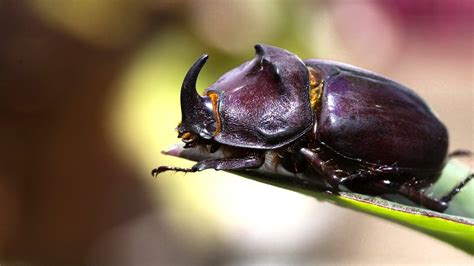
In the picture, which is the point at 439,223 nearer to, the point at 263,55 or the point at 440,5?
the point at 263,55

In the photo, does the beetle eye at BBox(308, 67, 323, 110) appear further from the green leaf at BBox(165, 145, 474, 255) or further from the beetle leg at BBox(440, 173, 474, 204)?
the beetle leg at BBox(440, 173, 474, 204)

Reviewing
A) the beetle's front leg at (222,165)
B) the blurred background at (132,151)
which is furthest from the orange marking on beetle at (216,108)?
the blurred background at (132,151)

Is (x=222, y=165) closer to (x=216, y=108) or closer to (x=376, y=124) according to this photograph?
(x=216, y=108)

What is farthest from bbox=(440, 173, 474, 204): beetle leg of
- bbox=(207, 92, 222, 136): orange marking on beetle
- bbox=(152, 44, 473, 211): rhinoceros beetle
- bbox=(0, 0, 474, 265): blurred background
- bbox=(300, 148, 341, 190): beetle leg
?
bbox=(0, 0, 474, 265): blurred background

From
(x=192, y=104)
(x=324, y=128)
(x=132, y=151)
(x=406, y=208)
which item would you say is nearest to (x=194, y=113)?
(x=192, y=104)

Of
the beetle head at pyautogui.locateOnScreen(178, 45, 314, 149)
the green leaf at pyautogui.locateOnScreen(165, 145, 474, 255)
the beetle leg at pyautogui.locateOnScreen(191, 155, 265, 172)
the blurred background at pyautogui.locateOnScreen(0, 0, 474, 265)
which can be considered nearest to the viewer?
the green leaf at pyautogui.locateOnScreen(165, 145, 474, 255)

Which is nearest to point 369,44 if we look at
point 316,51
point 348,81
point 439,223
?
point 316,51

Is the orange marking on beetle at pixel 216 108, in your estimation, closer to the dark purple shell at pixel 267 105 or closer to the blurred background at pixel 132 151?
A: the dark purple shell at pixel 267 105
